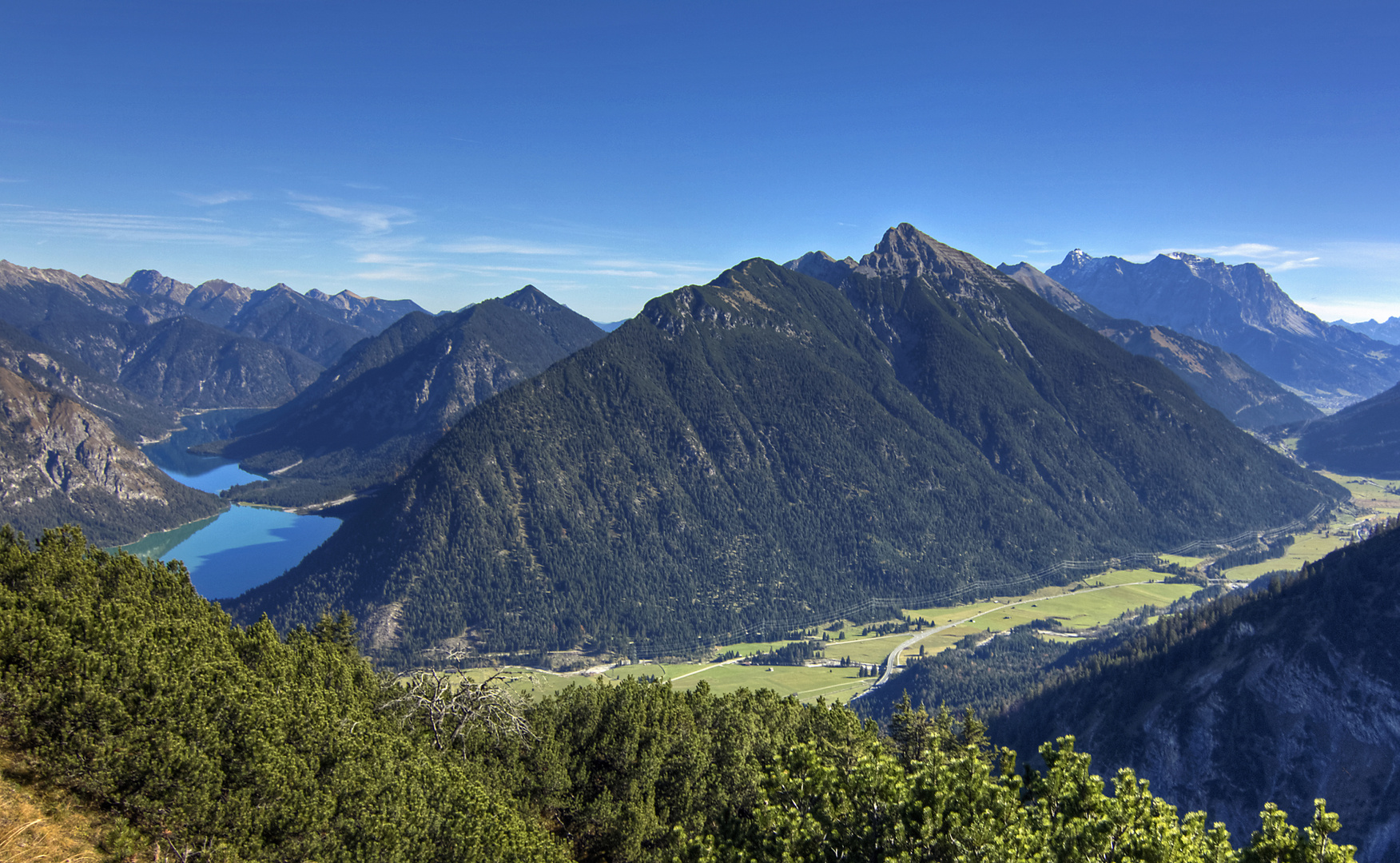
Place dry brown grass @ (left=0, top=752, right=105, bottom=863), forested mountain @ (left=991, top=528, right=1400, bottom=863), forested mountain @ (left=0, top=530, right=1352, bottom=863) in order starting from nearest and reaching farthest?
dry brown grass @ (left=0, top=752, right=105, bottom=863)
forested mountain @ (left=0, top=530, right=1352, bottom=863)
forested mountain @ (left=991, top=528, right=1400, bottom=863)

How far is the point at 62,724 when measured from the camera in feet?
135

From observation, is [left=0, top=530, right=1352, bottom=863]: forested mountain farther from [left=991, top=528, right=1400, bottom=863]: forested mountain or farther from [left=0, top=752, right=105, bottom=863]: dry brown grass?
[left=991, top=528, right=1400, bottom=863]: forested mountain

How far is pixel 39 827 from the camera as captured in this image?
36.6m

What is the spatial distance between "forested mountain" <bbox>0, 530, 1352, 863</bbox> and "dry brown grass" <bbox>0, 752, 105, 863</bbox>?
0.62m

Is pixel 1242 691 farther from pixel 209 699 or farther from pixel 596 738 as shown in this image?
pixel 209 699

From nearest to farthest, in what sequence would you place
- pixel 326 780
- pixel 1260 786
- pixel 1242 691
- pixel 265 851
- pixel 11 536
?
pixel 265 851 < pixel 326 780 < pixel 11 536 < pixel 1260 786 < pixel 1242 691

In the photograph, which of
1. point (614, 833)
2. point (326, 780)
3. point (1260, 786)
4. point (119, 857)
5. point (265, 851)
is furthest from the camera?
point (1260, 786)

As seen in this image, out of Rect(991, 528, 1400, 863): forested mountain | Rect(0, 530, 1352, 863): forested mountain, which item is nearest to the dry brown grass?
Rect(0, 530, 1352, 863): forested mountain

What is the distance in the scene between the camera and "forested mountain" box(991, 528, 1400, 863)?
155 m

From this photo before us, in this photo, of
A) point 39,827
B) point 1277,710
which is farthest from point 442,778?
point 1277,710

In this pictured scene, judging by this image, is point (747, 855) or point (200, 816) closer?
point (200, 816)

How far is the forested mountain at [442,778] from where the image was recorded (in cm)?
3919

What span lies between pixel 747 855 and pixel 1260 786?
172 m

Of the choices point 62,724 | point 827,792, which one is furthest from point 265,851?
point 827,792
